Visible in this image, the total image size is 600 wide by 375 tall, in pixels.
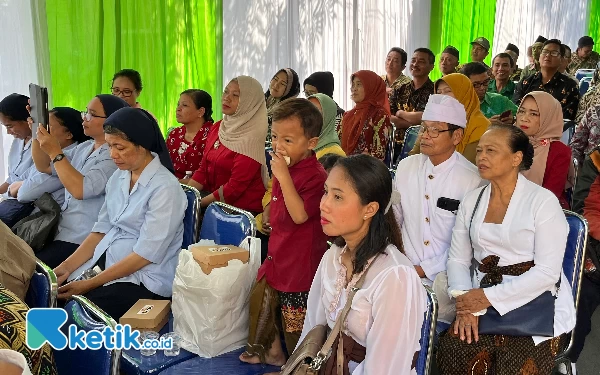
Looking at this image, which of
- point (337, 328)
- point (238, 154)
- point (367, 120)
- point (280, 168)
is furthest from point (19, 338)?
point (367, 120)

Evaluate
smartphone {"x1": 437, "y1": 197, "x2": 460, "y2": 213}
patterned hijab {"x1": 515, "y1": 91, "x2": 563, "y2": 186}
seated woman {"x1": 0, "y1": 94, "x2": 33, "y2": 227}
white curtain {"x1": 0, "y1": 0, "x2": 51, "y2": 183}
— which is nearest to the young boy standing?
smartphone {"x1": 437, "y1": 197, "x2": 460, "y2": 213}

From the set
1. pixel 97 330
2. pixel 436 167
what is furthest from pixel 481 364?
pixel 97 330

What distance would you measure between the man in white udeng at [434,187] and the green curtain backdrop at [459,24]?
6.62 meters

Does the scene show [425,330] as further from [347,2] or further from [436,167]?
[347,2]

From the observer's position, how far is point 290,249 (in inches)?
87.1

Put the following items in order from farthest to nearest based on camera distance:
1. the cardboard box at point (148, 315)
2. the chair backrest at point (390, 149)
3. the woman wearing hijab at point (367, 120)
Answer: the chair backrest at point (390, 149) → the woman wearing hijab at point (367, 120) → the cardboard box at point (148, 315)

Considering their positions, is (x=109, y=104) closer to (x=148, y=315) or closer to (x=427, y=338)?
(x=148, y=315)

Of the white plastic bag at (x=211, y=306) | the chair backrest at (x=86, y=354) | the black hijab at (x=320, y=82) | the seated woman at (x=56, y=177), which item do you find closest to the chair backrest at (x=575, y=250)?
the white plastic bag at (x=211, y=306)

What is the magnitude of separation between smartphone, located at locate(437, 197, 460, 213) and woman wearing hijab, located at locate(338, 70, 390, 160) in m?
1.75

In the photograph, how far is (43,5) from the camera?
4.52 m

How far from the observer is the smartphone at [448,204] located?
8.11 ft

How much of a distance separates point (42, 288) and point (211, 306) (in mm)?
610

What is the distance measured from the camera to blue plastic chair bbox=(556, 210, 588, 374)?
2.18 metres

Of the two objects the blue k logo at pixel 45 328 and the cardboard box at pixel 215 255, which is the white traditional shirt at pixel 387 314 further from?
the blue k logo at pixel 45 328
